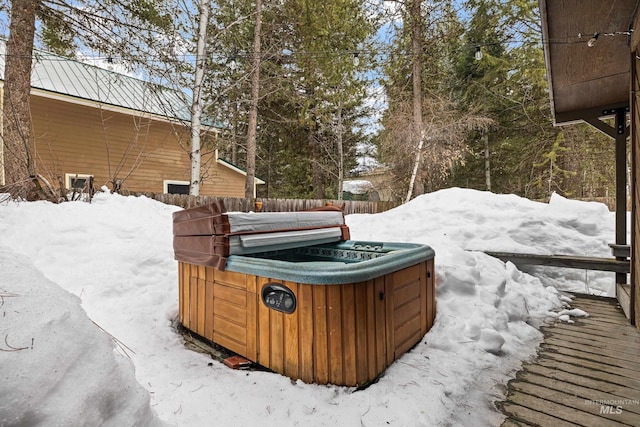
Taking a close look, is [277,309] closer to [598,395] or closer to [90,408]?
[90,408]

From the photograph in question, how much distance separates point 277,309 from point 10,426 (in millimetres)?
1300

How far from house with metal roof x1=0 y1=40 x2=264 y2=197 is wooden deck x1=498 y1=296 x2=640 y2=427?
674 cm

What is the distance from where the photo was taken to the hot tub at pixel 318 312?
179 cm

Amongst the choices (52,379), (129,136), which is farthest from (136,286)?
(129,136)

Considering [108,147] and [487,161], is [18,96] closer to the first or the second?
[108,147]

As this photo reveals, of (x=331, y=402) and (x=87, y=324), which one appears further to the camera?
(x=331, y=402)

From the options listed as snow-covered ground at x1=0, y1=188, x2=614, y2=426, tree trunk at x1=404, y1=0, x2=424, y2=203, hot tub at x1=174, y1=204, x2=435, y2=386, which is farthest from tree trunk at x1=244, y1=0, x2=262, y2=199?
hot tub at x1=174, y1=204, x2=435, y2=386

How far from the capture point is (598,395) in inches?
72.8

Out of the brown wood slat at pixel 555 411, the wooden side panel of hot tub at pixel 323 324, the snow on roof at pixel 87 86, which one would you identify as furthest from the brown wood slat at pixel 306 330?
the snow on roof at pixel 87 86

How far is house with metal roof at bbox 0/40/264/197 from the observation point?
7.46 m

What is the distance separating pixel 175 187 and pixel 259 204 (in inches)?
146

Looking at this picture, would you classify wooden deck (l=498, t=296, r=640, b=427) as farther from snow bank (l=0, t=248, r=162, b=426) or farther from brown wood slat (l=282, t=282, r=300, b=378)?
snow bank (l=0, t=248, r=162, b=426)

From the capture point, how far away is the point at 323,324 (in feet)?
5.86

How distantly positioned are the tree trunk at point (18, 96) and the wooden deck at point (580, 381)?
625 cm
